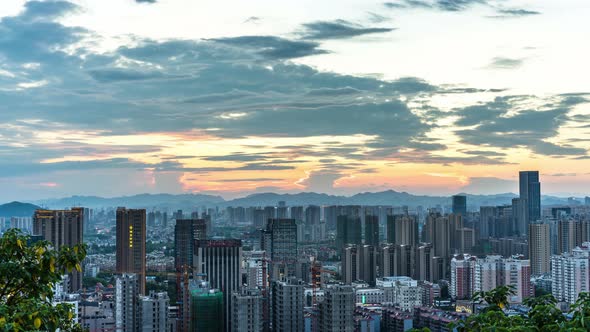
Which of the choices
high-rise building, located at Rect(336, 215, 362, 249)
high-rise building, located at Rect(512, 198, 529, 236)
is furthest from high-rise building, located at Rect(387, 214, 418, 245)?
high-rise building, located at Rect(512, 198, 529, 236)

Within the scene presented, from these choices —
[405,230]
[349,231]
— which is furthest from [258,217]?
[405,230]

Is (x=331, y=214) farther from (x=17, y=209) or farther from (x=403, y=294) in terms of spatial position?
(x=403, y=294)

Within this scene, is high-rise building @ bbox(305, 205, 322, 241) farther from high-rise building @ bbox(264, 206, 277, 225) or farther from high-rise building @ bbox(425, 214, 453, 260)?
high-rise building @ bbox(425, 214, 453, 260)

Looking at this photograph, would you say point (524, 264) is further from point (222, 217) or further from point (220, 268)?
point (222, 217)

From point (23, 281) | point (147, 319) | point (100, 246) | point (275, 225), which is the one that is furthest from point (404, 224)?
point (23, 281)

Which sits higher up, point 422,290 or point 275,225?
point 275,225

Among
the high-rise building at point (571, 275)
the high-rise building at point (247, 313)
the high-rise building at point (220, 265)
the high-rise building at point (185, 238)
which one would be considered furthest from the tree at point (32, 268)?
the high-rise building at point (185, 238)

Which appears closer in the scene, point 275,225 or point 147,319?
point 147,319

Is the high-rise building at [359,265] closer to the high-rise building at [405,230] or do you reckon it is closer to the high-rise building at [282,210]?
the high-rise building at [405,230]
